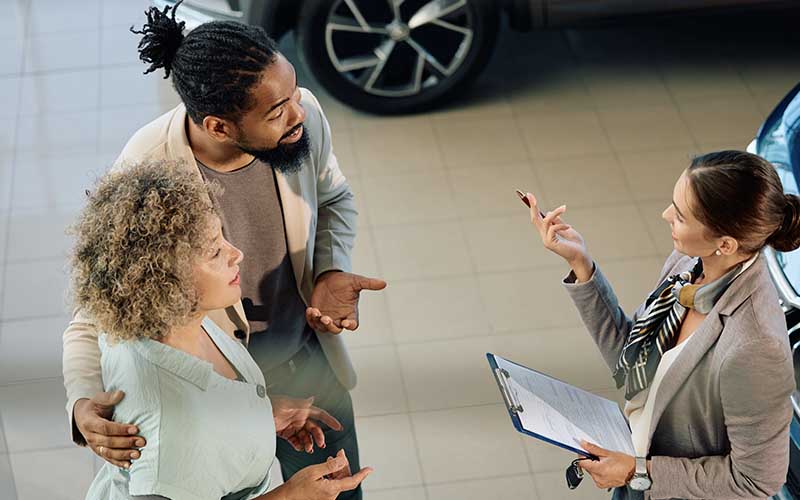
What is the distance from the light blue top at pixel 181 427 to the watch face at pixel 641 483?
57 cm

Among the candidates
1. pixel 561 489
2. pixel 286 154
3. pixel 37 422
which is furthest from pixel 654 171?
pixel 37 422

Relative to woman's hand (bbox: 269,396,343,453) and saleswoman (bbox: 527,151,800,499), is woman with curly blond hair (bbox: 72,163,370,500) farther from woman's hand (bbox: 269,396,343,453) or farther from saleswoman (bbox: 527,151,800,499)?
saleswoman (bbox: 527,151,800,499)

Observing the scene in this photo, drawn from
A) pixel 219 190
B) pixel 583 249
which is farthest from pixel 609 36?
pixel 219 190

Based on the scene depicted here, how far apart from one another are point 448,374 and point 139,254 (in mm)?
1518

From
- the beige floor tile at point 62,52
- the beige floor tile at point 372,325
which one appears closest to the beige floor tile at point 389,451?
the beige floor tile at point 372,325

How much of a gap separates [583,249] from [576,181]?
59.8 inches

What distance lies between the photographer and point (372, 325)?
2789mm

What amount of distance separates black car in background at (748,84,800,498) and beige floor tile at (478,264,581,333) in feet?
2.20

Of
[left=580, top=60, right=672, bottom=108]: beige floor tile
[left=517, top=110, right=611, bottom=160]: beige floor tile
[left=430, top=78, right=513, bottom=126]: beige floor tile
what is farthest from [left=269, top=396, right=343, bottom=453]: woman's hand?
[left=580, top=60, right=672, bottom=108]: beige floor tile

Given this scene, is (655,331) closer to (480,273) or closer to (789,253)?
(789,253)

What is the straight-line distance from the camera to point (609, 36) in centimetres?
382

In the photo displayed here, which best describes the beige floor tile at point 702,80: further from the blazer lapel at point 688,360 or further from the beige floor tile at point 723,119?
the blazer lapel at point 688,360

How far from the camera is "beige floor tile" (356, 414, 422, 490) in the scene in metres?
2.40

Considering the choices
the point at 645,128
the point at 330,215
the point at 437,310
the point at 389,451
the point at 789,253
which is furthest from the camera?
the point at 645,128
